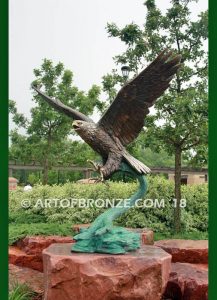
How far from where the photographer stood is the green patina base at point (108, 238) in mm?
4695

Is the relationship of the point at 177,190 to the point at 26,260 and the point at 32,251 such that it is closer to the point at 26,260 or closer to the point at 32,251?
the point at 32,251

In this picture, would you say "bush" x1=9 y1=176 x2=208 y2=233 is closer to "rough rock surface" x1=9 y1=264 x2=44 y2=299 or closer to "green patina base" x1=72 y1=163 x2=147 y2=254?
"rough rock surface" x1=9 y1=264 x2=44 y2=299

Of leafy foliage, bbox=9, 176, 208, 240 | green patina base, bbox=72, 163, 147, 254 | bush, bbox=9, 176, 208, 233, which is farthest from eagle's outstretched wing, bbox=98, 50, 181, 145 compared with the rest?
bush, bbox=9, 176, 208, 233

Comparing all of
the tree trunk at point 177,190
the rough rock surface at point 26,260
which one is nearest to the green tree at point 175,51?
the tree trunk at point 177,190

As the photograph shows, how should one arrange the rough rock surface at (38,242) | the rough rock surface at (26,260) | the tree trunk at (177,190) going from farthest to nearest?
1. the tree trunk at (177,190)
2. the rough rock surface at (38,242)
3. the rough rock surface at (26,260)

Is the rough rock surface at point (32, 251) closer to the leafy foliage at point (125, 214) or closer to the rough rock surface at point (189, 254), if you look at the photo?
the leafy foliage at point (125, 214)

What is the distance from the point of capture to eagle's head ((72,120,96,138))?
15.7 feet

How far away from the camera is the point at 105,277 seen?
4.37 metres

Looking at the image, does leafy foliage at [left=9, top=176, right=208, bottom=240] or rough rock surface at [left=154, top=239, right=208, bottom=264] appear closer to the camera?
rough rock surface at [left=154, top=239, right=208, bottom=264]

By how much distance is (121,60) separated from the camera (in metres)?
7.85

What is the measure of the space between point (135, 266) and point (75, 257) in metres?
0.56

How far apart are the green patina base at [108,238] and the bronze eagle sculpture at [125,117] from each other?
0.63ft

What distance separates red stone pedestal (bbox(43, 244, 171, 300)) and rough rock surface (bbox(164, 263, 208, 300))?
1.34 feet

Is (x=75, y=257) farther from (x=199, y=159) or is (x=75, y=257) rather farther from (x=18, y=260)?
(x=199, y=159)
